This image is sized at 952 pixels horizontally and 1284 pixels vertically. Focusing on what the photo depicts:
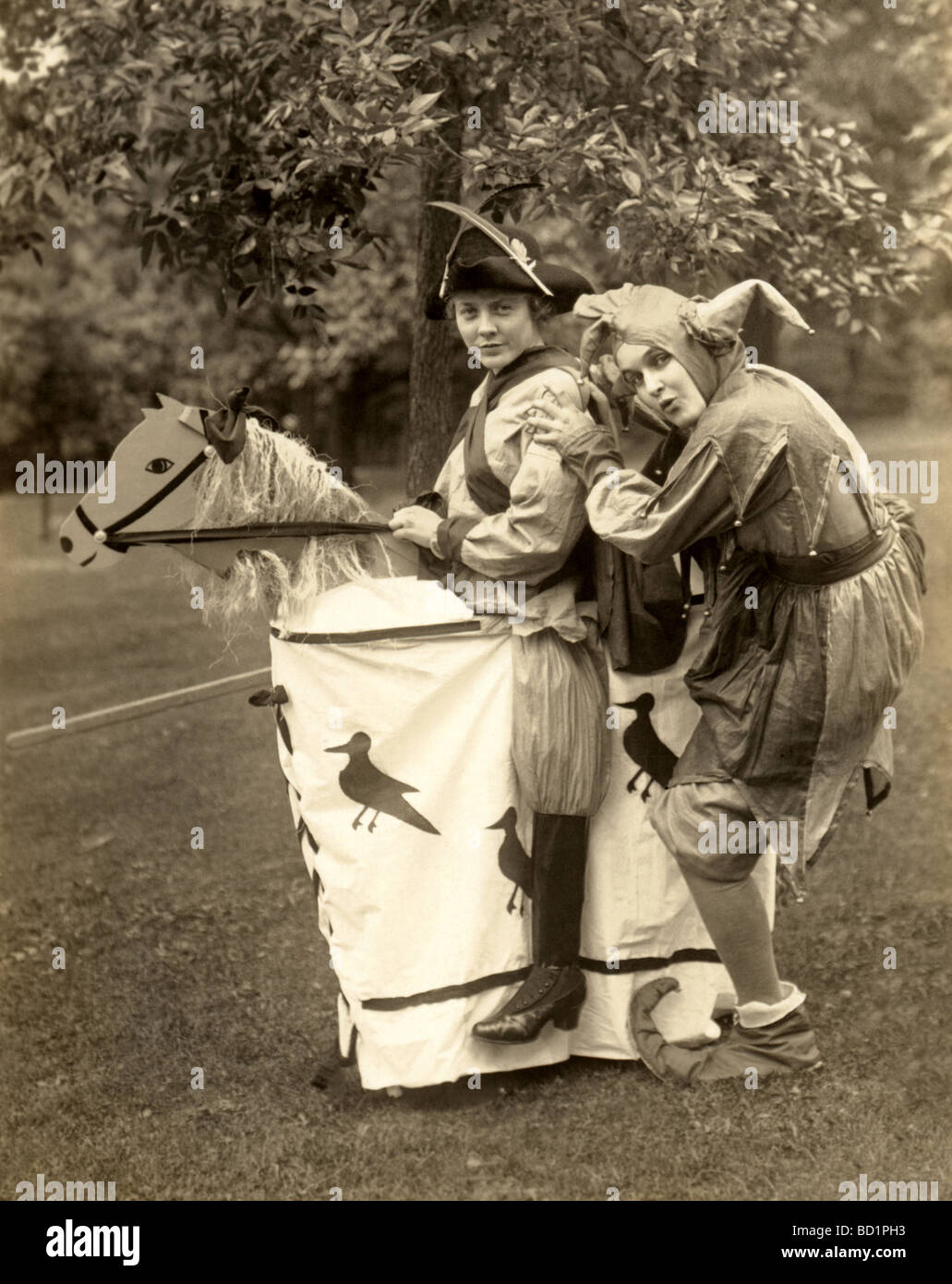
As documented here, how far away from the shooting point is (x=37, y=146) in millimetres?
4375

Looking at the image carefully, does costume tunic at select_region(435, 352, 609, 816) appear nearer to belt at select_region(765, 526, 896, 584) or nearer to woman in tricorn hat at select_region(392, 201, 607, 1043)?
woman in tricorn hat at select_region(392, 201, 607, 1043)

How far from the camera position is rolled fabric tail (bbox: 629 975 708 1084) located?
3.71 m

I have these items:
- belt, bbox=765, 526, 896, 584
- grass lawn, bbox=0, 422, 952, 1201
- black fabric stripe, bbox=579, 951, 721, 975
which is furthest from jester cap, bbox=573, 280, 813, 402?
black fabric stripe, bbox=579, 951, 721, 975

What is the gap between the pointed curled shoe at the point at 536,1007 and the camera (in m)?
3.59

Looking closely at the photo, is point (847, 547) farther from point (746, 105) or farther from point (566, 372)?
point (746, 105)

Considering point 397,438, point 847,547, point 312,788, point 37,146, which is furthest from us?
point 397,438

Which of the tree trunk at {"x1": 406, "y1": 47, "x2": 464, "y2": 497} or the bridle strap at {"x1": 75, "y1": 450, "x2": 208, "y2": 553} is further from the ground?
the tree trunk at {"x1": 406, "y1": 47, "x2": 464, "y2": 497}

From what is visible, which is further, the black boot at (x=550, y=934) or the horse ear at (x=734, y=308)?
the black boot at (x=550, y=934)

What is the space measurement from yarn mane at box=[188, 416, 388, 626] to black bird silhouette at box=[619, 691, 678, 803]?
766 millimetres

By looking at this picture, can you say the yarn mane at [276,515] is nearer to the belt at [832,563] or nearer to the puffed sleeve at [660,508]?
the puffed sleeve at [660,508]

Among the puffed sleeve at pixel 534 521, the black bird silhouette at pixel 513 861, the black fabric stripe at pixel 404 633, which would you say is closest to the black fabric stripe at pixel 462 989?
the black bird silhouette at pixel 513 861

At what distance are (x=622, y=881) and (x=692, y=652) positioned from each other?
62cm

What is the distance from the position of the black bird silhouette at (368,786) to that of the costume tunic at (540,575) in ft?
0.96

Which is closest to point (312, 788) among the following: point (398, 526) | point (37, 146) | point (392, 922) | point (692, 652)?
point (392, 922)
